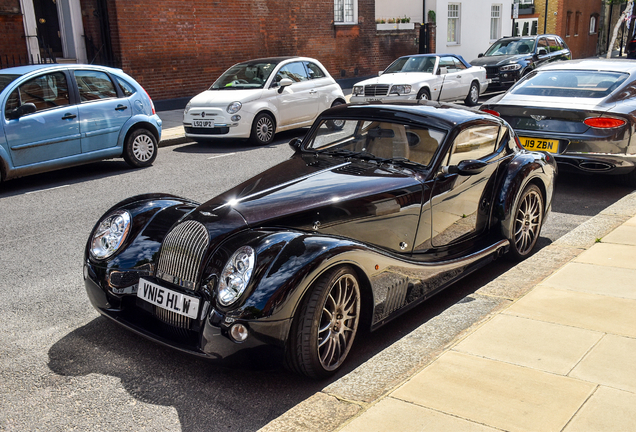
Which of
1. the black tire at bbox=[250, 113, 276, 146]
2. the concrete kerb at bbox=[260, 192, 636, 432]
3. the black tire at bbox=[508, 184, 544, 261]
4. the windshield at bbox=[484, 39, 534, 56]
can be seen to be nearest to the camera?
the concrete kerb at bbox=[260, 192, 636, 432]

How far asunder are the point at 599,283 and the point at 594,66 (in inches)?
209

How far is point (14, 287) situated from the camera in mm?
5125

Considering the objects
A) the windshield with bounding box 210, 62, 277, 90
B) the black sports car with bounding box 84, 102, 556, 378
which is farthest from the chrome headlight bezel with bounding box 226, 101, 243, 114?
the black sports car with bounding box 84, 102, 556, 378

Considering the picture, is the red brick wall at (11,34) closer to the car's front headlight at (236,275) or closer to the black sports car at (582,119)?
the black sports car at (582,119)

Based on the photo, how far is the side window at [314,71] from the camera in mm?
14086

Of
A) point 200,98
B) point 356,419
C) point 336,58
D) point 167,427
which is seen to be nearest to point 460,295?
point 356,419

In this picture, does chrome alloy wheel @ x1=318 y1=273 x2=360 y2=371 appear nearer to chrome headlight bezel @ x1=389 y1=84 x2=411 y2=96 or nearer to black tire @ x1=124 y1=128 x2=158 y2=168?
black tire @ x1=124 y1=128 x2=158 y2=168

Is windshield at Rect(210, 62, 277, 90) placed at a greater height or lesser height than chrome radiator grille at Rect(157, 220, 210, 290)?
greater

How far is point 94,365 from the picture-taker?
383 centimetres

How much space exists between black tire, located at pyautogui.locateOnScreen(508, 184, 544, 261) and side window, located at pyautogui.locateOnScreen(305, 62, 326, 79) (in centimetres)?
898

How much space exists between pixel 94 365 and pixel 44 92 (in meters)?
6.67

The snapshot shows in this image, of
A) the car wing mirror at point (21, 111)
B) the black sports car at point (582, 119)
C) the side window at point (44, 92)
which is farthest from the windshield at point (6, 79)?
the black sports car at point (582, 119)

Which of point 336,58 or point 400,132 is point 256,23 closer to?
point 336,58

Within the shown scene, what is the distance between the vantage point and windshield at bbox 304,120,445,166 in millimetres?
4840
